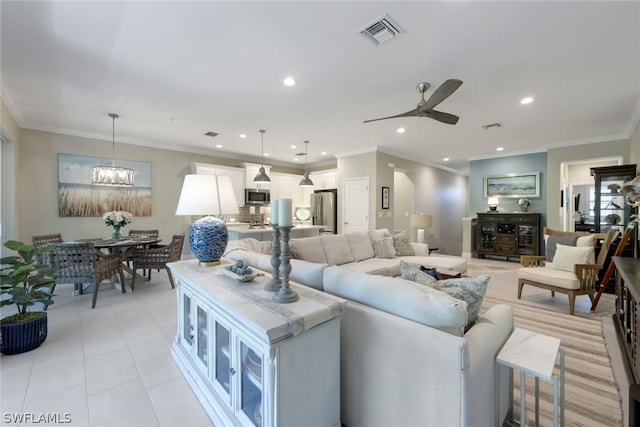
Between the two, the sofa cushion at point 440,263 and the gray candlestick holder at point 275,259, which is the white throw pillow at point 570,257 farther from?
the gray candlestick holder at point 275,259

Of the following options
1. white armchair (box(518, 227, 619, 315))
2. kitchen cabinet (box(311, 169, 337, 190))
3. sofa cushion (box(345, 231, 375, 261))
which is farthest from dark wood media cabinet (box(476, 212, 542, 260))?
sofa cushion (box(345, 231, 375, 261))

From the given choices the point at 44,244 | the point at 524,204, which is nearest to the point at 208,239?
the point at 44,244

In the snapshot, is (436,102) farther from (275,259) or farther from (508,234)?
(508,234)

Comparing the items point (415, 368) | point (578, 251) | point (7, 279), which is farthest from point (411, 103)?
point (7, 279)

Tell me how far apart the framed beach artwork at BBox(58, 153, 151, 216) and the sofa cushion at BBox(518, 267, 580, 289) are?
6957mm

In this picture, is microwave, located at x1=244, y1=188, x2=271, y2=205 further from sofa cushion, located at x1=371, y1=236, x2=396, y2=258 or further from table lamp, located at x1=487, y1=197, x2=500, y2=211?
table lamp, located at x1=487, y1=197, x2=500, y2=211

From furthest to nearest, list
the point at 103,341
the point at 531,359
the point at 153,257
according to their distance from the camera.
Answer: the point at 153,257 < the point at 103,341 < the point at 531,359

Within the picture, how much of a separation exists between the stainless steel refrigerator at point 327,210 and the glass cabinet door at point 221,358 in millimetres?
5611

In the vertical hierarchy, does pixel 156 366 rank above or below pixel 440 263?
below

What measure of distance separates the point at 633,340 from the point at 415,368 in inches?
82.1

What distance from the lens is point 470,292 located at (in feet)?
5.00

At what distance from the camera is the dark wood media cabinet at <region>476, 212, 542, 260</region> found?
638 cm

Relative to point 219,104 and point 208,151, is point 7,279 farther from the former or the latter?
point 208,151

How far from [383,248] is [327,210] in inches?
119
